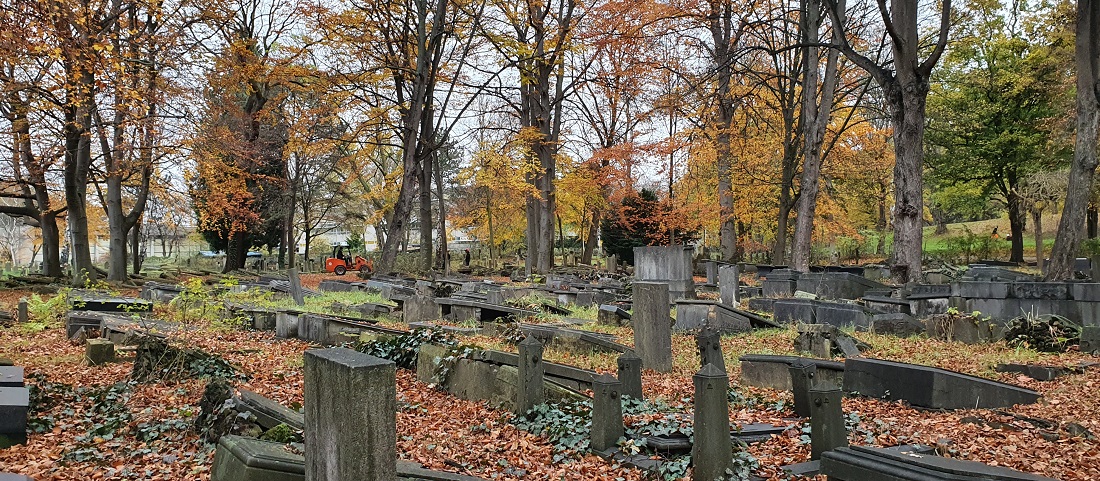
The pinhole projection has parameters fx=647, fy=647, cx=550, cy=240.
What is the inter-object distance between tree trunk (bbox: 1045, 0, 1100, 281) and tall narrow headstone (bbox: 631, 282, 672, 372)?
8912 mm

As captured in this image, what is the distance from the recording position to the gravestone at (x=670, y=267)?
1416 cm

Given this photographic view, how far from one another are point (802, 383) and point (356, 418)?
4037mm

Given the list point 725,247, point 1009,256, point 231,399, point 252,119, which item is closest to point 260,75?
point 252,119

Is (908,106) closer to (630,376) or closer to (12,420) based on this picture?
(630,376)

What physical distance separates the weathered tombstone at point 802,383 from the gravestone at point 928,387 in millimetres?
1073

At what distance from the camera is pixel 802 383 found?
5449 mm

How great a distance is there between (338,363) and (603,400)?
268cm

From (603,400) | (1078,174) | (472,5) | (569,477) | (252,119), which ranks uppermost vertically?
(472,5)

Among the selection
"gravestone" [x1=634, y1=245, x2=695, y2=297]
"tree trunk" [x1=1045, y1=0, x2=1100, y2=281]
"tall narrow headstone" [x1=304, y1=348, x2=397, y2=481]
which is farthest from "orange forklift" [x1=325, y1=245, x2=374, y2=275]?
"tall narrow headstone" [x1=304, y1=348, x2=397, y2=481]

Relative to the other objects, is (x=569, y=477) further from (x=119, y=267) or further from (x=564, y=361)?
(x=119, y=267)

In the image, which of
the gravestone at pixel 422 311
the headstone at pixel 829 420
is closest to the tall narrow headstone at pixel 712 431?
the headstone at pixel 829 420

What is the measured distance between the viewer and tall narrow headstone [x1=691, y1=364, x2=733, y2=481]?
4262 millimetres

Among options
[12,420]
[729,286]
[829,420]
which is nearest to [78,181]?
[12,420]

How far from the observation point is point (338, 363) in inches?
107
